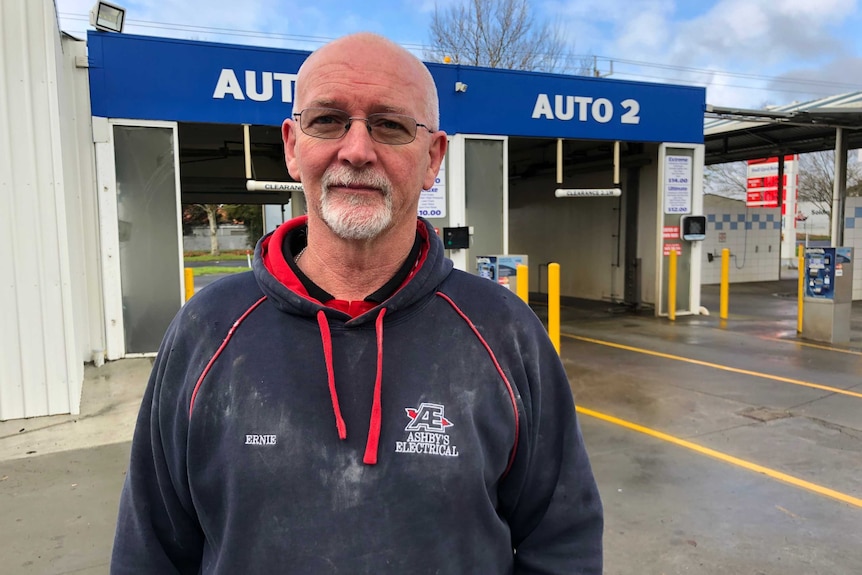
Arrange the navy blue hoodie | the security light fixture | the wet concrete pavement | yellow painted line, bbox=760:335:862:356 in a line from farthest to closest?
1. yellow painted line, bbox=760:335:862:356
2. the security light fixture
3. the wet concrete pavement
4. the navy blue hoodie

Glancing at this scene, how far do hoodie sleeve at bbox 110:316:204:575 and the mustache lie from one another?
49cm

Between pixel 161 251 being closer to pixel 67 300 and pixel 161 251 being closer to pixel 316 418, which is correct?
pixel 67 300

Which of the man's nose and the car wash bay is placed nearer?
the man's nose

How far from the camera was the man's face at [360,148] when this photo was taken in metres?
1.39

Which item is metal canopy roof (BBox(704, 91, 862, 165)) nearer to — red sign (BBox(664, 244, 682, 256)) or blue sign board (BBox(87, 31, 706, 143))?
blue sign board (BBox(87, 31, 706, 143))

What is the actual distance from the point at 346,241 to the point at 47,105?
498 cm

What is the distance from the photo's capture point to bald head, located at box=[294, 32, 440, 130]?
140 cm

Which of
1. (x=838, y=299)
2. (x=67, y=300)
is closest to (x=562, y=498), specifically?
(x=67, y=300)

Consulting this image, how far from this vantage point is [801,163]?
39.7m

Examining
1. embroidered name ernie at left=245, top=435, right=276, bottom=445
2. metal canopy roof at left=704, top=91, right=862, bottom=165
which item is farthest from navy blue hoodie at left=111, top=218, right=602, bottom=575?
metal canopy roof at left=704, top=91, right=862, bottom=165

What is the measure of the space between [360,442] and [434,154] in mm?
708

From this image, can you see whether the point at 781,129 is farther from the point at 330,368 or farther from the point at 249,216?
the point at 249,216

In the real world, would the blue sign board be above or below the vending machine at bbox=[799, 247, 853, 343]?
above

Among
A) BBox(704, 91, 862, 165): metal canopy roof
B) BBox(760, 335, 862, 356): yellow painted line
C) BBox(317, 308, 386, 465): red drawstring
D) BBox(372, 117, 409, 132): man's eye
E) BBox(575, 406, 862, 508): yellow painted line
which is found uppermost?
BBox(704, 91, 862, 165): metal canopy roof
